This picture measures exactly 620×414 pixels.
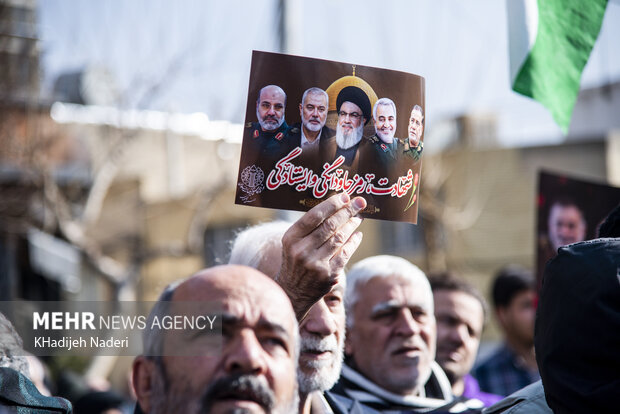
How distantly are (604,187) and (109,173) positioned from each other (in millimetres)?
13350

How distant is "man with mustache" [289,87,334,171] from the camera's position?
249 centimetres

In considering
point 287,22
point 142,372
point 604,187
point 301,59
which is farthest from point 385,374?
point 287,22

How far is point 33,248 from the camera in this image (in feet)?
56.2

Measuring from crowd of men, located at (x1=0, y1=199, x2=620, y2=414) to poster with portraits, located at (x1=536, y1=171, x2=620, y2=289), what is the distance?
71cm

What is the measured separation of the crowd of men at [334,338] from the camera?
5.93ft

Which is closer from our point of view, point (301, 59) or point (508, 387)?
point (301, 59)

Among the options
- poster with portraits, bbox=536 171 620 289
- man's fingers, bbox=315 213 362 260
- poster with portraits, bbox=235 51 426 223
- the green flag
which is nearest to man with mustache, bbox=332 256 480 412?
poster with portraits, bbox=536 171 620 289

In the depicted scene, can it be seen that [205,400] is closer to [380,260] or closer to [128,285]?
[380,260]

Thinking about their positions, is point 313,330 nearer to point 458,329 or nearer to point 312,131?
point 312,131

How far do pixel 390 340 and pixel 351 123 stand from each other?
A: 1337 millimetres

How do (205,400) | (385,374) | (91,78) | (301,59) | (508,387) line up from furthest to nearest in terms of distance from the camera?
(91,78) → (508,387) → (385,374) → (301,59) → (205,400)

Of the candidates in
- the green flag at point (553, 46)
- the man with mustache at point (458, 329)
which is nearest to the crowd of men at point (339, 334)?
Result: the man with mustache at point (458, 329)

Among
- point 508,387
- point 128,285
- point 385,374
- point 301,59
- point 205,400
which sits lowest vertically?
point 128,285

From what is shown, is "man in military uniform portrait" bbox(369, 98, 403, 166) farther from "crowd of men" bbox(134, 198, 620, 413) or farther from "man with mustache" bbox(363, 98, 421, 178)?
"crowd of men" bbox(134, 198, 620, 413)
